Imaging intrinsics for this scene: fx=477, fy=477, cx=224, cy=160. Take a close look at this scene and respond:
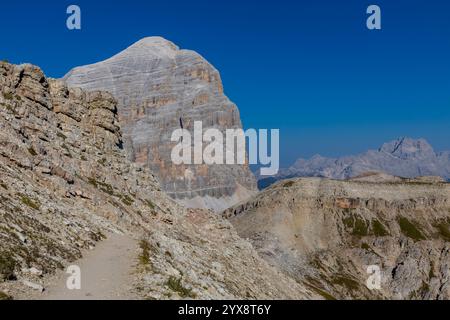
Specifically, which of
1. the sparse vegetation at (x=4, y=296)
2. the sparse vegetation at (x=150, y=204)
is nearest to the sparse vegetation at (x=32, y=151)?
the sparse vegetation at (x=150, y=204)

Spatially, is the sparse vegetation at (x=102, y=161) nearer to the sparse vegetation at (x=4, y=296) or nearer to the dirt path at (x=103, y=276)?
the dirt path at (x=103, y=276)

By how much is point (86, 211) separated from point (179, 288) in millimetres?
21727

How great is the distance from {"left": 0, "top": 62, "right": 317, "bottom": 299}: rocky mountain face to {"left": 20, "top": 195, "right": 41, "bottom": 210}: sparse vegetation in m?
0.16

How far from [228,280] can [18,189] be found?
887 inches

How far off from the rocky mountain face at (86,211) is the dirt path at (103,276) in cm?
89

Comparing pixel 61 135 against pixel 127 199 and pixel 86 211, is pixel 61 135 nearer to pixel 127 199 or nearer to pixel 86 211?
pixel 127 199

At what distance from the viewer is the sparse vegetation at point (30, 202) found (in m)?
43.1

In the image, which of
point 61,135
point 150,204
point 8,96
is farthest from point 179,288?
point 8,96

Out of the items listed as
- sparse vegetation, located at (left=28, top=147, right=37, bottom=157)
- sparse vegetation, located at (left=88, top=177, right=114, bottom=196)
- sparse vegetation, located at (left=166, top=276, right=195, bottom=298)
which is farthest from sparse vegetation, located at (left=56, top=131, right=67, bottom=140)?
sparse vegetation, located at (left=166, top=276, right=195, bottom=298)

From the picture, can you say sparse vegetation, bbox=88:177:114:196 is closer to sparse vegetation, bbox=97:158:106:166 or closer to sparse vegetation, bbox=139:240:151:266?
sparse vegetation, bbox=97:158:106:166

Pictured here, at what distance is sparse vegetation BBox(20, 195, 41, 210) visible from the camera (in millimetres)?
43094
